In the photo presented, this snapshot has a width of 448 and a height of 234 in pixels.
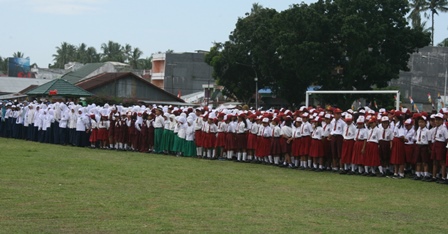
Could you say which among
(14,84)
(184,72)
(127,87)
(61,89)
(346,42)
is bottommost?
(61,89)

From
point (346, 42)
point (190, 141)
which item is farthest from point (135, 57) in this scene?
point (190, 141)

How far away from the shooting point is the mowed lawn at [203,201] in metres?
9.60

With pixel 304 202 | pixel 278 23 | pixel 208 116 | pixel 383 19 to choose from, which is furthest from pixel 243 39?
pixel 304 202

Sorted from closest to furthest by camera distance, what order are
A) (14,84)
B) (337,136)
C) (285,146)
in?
(337,136), (285,146), (14,84)

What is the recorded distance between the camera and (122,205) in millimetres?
11211

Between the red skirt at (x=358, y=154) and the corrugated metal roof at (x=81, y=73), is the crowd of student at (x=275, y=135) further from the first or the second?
the corrugated metal roof at (x=81, y=73)

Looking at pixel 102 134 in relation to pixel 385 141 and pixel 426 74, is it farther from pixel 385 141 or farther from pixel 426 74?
pixel 426 74

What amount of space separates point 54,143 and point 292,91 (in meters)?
20.3

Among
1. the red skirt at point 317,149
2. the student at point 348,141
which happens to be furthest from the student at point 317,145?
the student at point 348,141

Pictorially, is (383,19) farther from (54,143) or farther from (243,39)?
(54,143)

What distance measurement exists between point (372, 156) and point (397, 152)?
0.73 meters

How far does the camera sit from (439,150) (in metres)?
17.0

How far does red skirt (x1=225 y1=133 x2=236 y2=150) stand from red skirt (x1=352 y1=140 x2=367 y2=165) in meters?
5.11

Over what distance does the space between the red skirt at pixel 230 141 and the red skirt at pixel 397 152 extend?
6.17 metres
